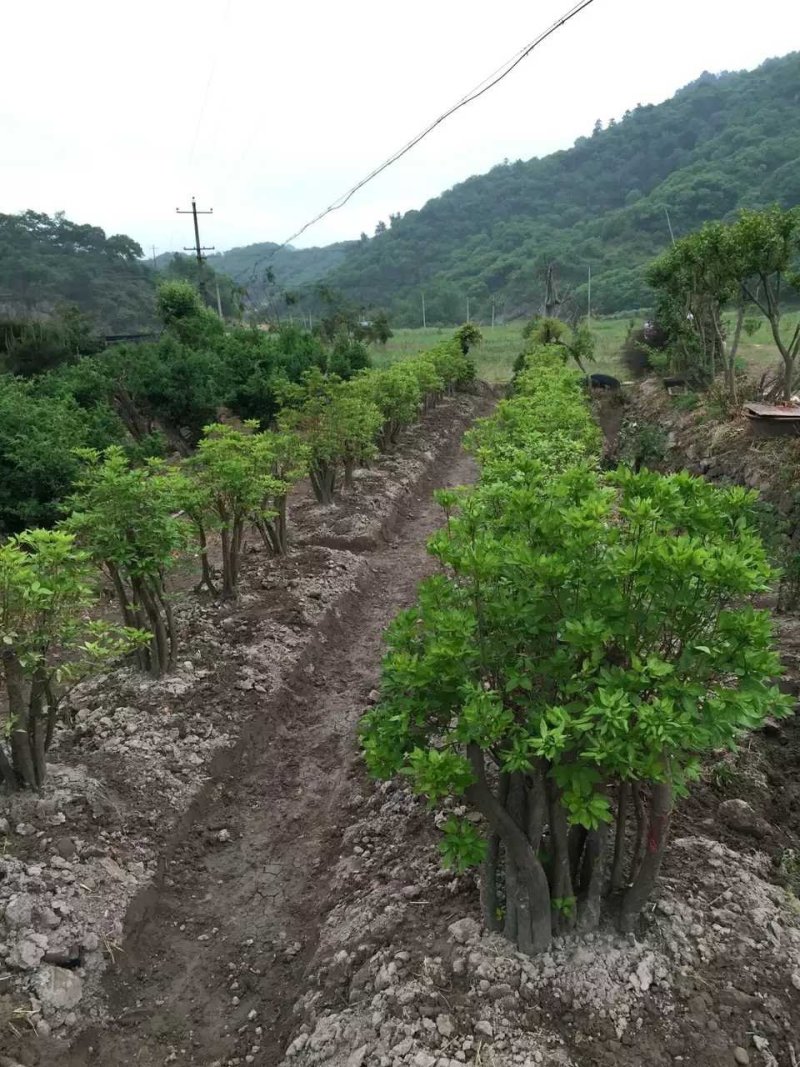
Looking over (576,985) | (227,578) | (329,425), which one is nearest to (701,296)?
(329,425)

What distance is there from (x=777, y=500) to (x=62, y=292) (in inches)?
2271

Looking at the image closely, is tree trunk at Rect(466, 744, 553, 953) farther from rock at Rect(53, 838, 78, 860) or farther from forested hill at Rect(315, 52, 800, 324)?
forested hill at Rect(315, 52, 800, 324)

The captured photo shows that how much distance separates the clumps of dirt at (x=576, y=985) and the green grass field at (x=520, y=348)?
63.0 feet

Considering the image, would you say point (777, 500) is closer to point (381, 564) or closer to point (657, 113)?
point (381, 564)

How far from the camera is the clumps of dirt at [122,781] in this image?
4.13 metres

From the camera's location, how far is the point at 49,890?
174 inches

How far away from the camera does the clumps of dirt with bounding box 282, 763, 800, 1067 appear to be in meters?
3.26

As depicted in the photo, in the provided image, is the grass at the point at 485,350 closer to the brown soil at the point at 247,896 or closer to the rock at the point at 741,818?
the brown soil at the point at 247,896

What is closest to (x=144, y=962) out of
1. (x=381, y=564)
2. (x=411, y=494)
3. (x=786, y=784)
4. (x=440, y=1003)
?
(x=440, y=1003)

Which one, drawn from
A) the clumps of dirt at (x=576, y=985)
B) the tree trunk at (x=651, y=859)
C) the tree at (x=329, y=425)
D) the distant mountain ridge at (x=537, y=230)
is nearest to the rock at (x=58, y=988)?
the clumps of dirt at (x=576, y=985)

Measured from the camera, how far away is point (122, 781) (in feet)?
18.2

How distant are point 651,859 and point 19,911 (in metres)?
3.57

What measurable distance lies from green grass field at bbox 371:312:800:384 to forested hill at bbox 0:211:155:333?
19.6 m

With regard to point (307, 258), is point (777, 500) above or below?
below
